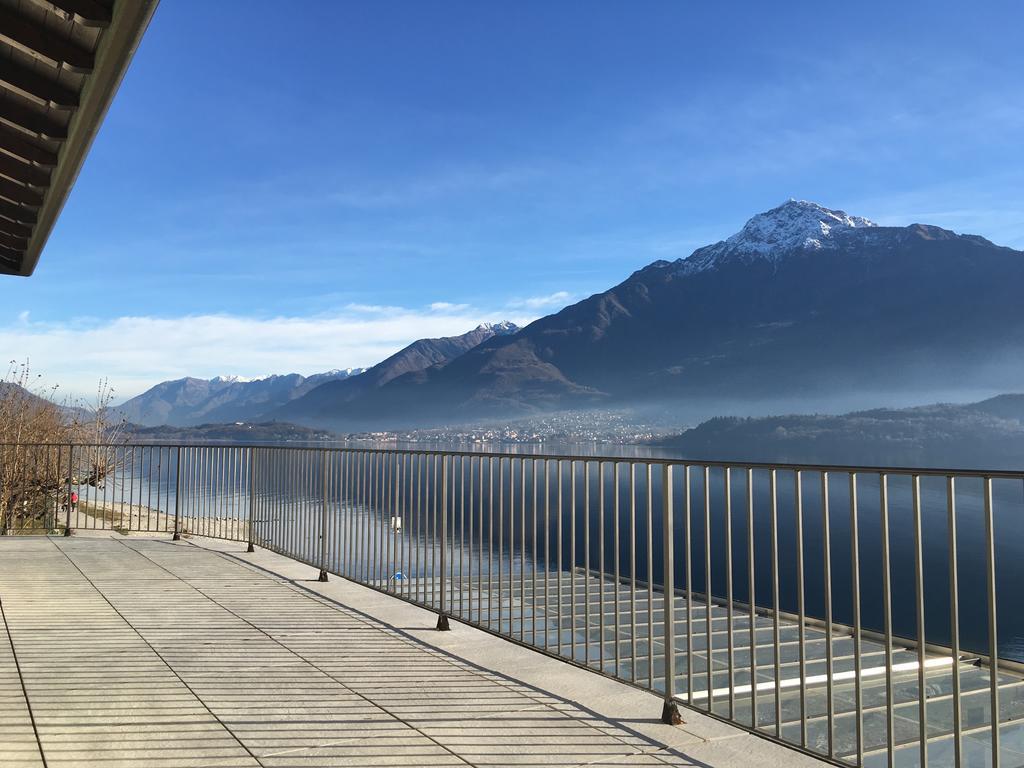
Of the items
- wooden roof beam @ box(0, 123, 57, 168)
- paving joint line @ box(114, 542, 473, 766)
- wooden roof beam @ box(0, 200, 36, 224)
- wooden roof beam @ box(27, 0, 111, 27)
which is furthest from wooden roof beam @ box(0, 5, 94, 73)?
paving joint line @ box(114, 542, 473, 766)

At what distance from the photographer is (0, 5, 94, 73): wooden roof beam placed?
3.43 meters

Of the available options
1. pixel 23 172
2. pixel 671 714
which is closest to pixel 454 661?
pixel 671 714

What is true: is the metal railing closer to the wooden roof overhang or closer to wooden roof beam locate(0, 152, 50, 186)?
the wooden roof overhang

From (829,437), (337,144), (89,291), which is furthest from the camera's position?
(829,437)

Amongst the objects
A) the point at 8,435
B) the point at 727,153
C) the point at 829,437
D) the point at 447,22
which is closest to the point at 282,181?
the point at 447,22

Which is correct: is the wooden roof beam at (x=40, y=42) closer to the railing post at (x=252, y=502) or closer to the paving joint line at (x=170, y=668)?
the paving joint line at (x=170, y=668)

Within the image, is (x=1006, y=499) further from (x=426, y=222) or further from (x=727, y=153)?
(x=727, y=153)

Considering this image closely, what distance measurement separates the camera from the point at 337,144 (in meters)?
55.1

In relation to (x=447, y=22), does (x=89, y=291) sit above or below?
below

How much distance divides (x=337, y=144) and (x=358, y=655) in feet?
181

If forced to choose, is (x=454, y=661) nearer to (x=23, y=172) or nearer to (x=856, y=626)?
(x=856, y=626)

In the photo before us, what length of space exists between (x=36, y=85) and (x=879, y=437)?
155 meters

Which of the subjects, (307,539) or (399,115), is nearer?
(307,539)

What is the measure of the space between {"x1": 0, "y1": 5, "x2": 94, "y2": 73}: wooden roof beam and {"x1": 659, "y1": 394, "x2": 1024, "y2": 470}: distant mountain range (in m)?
120
